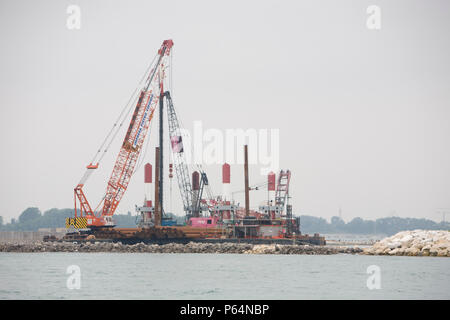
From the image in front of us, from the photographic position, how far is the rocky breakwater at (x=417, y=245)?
86.2 m

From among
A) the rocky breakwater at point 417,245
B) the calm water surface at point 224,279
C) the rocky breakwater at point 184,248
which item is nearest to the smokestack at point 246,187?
the rocky breakwater at point 184,248

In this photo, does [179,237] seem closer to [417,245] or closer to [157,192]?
[157,192]

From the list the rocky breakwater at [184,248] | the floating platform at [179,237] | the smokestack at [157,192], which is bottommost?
the rocky breakwater at [184,248]

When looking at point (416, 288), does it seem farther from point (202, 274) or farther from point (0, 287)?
point (0, 287)

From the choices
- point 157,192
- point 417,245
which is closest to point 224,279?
point 417,245

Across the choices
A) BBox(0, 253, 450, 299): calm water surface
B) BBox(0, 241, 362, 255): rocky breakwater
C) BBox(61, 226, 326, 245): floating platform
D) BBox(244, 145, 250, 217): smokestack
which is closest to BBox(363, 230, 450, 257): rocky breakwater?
BBox(0, 241, 362, 255): rocky breakwater

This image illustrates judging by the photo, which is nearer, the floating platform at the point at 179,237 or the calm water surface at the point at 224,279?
the calm water surface at the point at 224,279

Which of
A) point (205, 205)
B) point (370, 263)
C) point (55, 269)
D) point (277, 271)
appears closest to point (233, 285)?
point (277, 271)

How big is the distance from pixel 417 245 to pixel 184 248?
3241 cm

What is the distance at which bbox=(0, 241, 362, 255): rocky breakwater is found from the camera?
9381cm

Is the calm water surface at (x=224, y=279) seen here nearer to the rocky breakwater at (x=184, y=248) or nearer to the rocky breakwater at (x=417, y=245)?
the rocky breakwater at (x=417, y=245)

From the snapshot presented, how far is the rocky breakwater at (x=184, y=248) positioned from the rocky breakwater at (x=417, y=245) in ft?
23.4

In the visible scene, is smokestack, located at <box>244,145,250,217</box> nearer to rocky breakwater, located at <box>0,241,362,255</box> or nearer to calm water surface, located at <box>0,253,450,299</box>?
rocky breakwater, located at <box>0,241,362,255</box>
